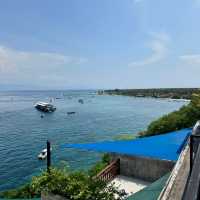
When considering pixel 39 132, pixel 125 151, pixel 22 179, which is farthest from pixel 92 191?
pixel 39 132

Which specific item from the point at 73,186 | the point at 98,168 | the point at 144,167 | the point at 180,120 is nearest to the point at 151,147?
the point at 144,167

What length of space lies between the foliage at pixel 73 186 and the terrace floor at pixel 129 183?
3.46m

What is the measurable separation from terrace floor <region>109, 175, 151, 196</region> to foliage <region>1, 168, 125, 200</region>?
346 cm

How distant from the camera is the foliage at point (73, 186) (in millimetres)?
6113

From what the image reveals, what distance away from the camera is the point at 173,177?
5.32 meters

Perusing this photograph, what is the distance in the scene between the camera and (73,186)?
6223 mm

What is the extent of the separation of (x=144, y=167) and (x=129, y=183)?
2.81ft

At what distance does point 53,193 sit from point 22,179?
59.3 feet

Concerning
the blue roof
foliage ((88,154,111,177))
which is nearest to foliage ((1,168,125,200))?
the blue roof

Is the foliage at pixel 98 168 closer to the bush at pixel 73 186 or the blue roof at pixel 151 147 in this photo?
the blue roof at pixel 151 147

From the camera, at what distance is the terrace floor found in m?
10.0

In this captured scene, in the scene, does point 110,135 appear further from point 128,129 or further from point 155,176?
point 155,176

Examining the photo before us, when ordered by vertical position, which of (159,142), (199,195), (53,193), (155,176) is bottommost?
(155,176)

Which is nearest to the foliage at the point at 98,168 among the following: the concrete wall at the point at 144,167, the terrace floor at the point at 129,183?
the concrete wall at the point at 144,167
